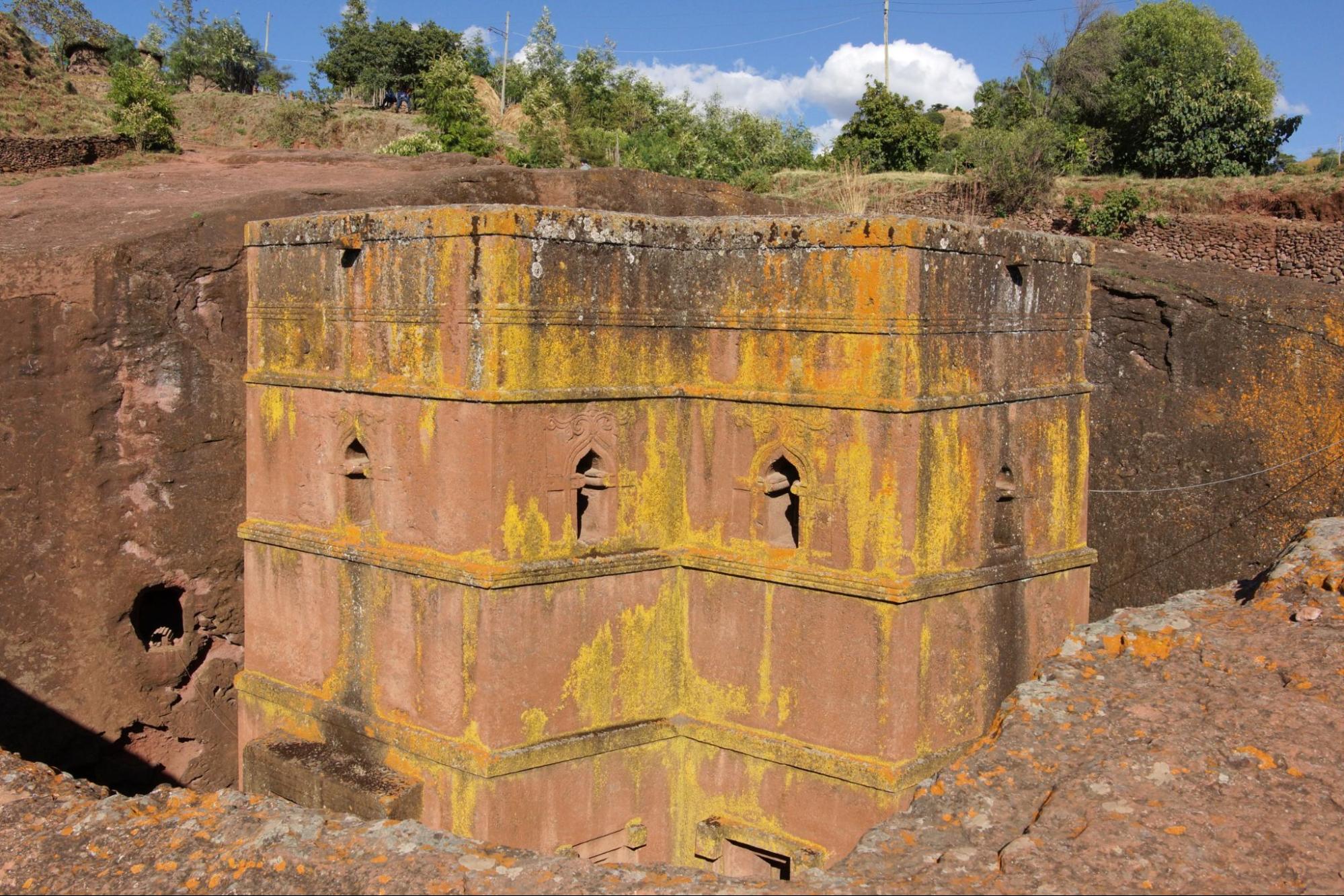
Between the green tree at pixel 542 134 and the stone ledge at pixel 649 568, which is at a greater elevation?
the green tree at pixel 542 134

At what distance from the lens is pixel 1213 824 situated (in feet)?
18.1

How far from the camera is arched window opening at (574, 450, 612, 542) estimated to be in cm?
752

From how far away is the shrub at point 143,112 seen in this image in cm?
1582

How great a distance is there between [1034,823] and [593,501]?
3.13 metres

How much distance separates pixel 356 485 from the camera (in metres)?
7.92

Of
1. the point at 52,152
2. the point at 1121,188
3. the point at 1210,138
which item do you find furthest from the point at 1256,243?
the point at 52,152

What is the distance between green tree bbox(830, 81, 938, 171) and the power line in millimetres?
13936

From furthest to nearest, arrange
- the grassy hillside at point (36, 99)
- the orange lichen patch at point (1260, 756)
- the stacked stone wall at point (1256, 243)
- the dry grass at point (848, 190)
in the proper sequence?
the grassy hillside at point (36, 99), the dry grass at point (848, 190), the stacked stone wall at point (1256, 243), the orange lichen patch at point (1260, 756)

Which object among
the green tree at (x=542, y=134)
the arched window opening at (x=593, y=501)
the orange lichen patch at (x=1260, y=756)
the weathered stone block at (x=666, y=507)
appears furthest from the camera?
the green tree at (x=542, y=134)

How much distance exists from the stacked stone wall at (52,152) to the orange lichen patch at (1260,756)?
1220cm

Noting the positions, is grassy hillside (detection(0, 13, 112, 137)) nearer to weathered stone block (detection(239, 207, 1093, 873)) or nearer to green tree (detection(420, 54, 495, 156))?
green tree (detection(420, 54, 495, 156))

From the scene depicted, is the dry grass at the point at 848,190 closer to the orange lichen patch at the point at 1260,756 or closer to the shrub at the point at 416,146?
the shrub at the point at 416,146

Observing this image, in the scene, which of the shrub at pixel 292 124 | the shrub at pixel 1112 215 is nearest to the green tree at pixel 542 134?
the shrub at pixel 292 124

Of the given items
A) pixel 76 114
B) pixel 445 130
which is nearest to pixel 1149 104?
pixel 445 130
